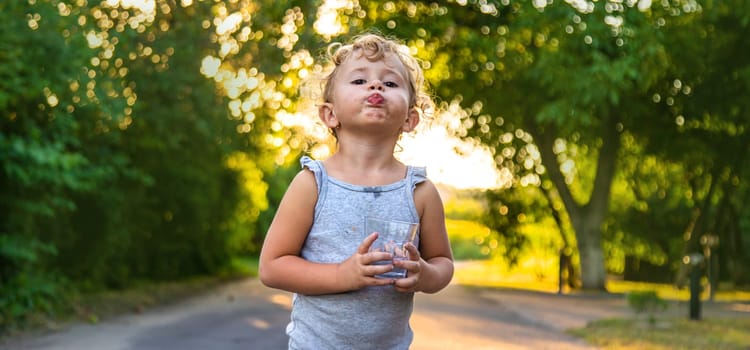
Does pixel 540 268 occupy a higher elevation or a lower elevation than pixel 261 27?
lower

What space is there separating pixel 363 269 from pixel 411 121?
0.70 meters

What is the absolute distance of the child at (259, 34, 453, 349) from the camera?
3.03m

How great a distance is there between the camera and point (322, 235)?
305cm

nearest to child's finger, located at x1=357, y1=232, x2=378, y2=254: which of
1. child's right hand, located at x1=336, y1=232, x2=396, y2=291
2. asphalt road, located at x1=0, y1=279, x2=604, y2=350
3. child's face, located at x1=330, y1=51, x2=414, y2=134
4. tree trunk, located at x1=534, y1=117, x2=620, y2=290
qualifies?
child's right hand, located at x1=336, y1=232, x2=396, y2=291

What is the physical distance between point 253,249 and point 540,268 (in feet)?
39.8

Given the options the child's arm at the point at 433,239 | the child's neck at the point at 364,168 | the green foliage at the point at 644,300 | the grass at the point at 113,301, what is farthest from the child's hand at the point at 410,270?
the green foliage at the point at 644,300

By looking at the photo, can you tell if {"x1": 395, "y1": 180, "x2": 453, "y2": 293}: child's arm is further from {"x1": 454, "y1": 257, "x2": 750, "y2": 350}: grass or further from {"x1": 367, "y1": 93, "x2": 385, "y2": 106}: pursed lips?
{"x1": 454, "y1": 257, "x2": 750, "y2": 350}: grass

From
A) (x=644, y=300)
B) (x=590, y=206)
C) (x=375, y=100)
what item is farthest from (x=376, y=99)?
(x=590, y=206)

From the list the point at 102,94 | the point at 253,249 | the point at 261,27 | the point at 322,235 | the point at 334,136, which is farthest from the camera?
the point at 253,249

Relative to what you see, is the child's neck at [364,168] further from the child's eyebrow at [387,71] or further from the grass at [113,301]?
the grass at [113,301]

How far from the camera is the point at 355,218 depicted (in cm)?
304

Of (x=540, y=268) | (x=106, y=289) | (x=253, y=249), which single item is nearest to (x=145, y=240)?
(x=106, y=289)

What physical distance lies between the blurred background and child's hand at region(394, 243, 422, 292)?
4.46ft

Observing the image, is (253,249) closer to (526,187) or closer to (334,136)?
(526,187)
